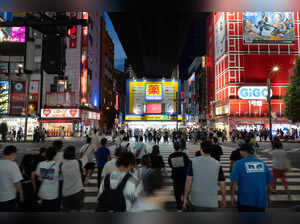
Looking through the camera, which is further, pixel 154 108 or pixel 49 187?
pixel 154 108

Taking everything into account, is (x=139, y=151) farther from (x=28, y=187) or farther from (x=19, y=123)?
(x=19, y=123)

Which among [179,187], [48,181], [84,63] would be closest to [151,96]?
[84,63]

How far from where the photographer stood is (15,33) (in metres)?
50.3

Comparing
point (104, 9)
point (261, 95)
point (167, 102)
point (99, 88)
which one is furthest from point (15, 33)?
point (104, 9)

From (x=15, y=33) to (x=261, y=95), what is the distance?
54244 mm

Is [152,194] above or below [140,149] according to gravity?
below

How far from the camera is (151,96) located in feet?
217

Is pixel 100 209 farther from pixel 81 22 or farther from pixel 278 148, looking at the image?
pixel 278 148

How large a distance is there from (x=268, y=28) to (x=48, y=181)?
170 feet

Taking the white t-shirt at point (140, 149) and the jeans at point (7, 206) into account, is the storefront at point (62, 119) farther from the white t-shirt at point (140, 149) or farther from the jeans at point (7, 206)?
the jeans at point (7, 206)

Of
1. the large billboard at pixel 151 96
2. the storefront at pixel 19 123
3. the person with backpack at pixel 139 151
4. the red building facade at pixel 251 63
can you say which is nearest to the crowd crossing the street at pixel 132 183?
the person with backpack at pixel 139 151

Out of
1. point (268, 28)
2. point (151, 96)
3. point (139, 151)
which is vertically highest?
point (268, 28)

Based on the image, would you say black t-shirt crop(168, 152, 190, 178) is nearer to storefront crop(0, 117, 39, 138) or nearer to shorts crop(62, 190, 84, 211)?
shorts crop(62, 190, 84, 211)

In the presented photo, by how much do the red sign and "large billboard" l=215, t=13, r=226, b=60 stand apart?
21.6 meters
